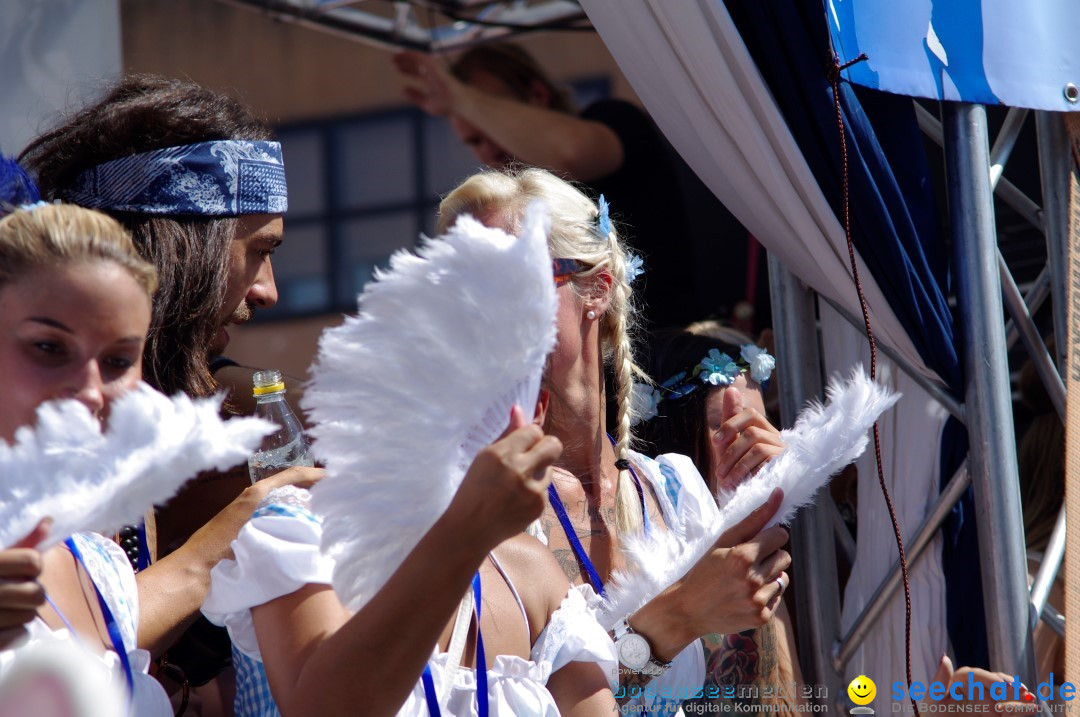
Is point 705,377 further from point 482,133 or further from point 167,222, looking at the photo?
point 482,133

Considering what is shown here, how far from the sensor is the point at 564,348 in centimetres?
204

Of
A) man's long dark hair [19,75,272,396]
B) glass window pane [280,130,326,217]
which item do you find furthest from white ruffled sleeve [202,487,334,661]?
glass window pane [280,130,326,217]

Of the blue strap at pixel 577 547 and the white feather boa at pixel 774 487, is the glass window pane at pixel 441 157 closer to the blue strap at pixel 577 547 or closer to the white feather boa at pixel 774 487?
the blue strap at pixel 577 547

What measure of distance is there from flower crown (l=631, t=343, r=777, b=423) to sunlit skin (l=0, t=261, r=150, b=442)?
1.41 m

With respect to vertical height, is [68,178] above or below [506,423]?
above

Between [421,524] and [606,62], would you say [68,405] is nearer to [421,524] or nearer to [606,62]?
[421,524]

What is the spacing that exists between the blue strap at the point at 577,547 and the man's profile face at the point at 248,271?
651 millimetres

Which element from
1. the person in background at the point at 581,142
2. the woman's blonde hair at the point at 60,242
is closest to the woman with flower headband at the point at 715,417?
the person in background at the point at 581,142

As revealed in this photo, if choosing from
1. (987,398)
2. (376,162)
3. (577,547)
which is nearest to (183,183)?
(577,547)

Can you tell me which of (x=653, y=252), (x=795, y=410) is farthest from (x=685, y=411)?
(x=653, y=252)

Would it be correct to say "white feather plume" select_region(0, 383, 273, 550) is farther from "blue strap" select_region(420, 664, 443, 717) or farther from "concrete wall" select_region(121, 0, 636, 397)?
"concrete wall" select_region(121, 0, 636, 397)

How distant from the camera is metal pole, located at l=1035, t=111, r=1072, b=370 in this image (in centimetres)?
255

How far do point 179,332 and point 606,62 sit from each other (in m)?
4.27

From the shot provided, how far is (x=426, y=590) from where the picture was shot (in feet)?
3.66
